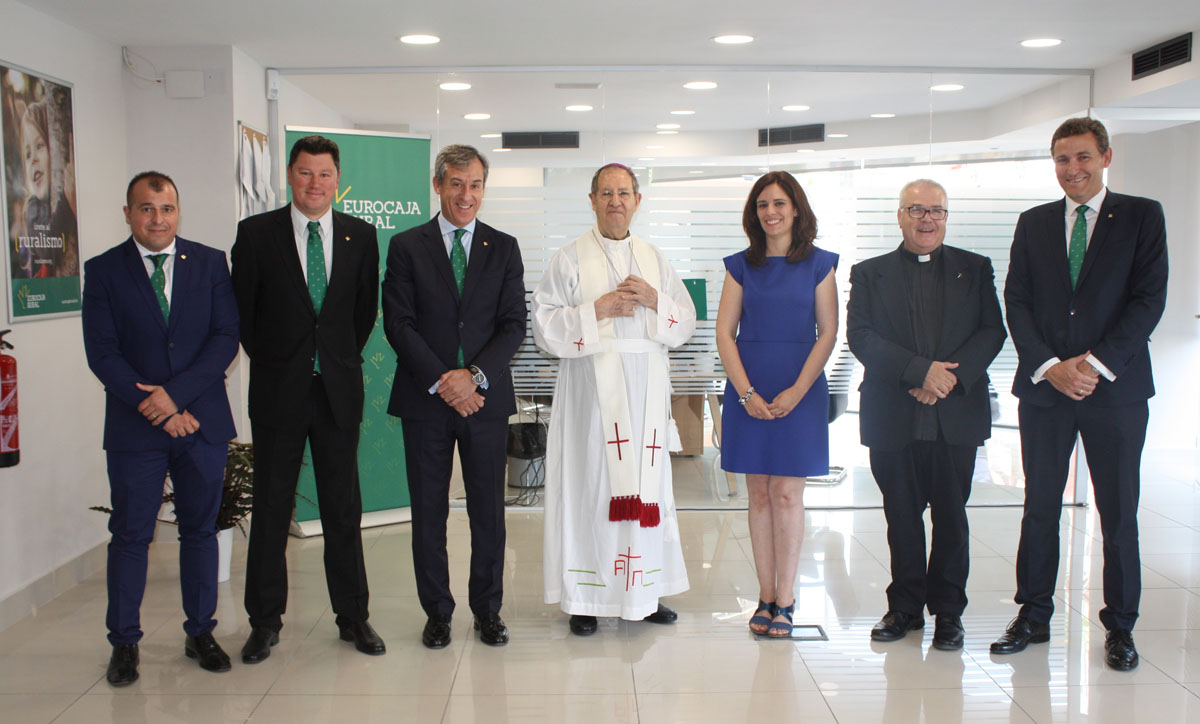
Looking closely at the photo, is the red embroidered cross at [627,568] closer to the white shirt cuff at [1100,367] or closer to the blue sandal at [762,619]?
the blue sandal at [762,619]

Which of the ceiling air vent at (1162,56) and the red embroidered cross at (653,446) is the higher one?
the ceiling air vent at (1162,56)

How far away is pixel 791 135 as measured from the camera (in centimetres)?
578

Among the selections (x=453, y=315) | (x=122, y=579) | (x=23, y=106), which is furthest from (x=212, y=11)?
(x=122, y=579)

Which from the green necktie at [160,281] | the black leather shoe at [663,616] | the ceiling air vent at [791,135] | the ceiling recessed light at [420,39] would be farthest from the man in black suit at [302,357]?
the ceiling air vent at [791,135]

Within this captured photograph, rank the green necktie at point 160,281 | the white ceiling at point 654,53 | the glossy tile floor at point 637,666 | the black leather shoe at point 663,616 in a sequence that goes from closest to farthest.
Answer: the glossy tile floor at point 637,666
the green necktie at point 160,281
the black leather shoe at point 663,616
the white ceiling at point 654,53

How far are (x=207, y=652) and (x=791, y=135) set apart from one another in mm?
4158

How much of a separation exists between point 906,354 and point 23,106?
143 inches

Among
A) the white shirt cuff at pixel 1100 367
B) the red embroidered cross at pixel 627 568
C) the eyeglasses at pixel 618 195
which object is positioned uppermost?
the eyeglasses at pixel 618 195

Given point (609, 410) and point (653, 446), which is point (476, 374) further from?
point (653, 446)

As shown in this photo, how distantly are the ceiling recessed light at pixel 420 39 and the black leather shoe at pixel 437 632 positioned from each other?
287 cm

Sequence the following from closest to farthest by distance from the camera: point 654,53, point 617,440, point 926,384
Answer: point 926,384, point 617,440, point 654,53

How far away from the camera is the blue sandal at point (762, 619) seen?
3.71 meters

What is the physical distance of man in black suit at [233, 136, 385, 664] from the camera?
334 cm

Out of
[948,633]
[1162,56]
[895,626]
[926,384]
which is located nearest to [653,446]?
[926,384]
